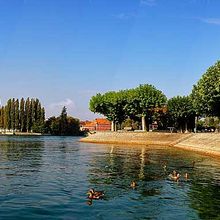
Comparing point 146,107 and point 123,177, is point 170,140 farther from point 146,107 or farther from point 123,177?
point 123,177

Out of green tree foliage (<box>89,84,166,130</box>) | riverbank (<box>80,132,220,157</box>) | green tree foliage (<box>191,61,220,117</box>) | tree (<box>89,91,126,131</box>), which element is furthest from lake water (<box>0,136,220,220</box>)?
tree (<box>89,91,126,131</box>)

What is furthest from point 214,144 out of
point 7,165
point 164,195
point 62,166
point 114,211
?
point 114,211

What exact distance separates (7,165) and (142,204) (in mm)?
32626

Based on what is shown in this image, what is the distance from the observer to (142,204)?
33312mm

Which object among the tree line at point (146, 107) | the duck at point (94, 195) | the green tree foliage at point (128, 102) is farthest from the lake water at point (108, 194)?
the green tree foliage at point (128, 102)

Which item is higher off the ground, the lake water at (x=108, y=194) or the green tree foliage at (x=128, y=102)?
the green tree foliage at (x=128, y=102)

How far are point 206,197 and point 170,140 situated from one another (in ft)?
302

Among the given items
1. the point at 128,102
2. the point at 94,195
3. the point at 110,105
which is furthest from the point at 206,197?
the point at 110,105

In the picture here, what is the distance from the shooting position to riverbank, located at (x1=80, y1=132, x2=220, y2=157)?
94188 millimetres

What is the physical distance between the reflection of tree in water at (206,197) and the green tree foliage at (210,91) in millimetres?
60119

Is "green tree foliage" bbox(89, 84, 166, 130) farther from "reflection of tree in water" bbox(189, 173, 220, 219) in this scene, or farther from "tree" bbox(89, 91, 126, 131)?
"reflection of tree in water" bbox(189, 173, 220, 219)

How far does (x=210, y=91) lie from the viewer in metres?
109

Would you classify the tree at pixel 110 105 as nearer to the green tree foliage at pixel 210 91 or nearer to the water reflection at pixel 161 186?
the green tree foliage at pixel 210 91

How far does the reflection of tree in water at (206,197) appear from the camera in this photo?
101 feet
